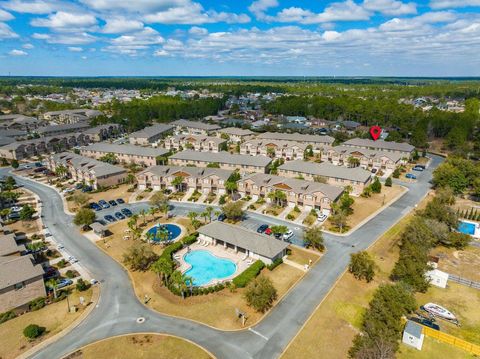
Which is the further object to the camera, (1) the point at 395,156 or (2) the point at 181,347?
(1) the point at 395,156

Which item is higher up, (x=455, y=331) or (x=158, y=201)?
(x=158, y=201)

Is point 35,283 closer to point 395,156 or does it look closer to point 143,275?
point 143,275

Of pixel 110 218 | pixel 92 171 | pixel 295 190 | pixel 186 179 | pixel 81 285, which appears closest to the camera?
pixel 81 285

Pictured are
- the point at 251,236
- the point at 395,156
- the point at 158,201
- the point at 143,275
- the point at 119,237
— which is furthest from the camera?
the point at 395,156

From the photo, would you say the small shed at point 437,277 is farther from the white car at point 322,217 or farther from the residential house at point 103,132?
the residential house at point 103,132

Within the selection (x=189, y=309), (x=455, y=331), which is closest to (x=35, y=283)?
(x=189, y=309)

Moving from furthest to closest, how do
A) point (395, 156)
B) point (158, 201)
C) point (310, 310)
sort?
point (395, 156)
point (158, 201)
point (310, 310)

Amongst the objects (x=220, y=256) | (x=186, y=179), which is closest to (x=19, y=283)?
(x=220, y=256)

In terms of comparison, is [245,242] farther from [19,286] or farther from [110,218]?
[19,286]
